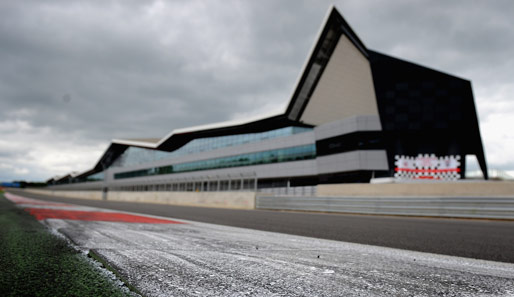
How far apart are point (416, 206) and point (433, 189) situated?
5459 mm

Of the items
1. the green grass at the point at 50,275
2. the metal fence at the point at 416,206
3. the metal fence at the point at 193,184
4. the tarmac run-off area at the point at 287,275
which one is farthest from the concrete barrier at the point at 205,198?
the green grass at the point at 50,275

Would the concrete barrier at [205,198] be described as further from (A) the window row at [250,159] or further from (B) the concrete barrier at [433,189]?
(A) the window row at [250,159]

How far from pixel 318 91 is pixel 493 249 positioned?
4319 centimetres

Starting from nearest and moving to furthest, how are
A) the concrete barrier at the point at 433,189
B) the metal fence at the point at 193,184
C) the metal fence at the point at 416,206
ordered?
1. the metal fence at the point at 416,206
2. the concrete barrier at the point at 433,189
3. the metal fence at the point at 193,184

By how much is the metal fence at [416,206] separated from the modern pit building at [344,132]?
34.8ft

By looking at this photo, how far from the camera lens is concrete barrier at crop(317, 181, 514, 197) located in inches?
653

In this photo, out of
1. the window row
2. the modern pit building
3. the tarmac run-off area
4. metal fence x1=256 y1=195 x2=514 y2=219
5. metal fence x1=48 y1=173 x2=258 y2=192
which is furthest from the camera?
the window row

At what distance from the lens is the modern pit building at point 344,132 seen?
3241 cm

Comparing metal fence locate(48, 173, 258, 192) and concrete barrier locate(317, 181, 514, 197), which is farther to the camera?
metal fence locate(48, 173, 258, 192)

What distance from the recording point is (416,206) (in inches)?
593

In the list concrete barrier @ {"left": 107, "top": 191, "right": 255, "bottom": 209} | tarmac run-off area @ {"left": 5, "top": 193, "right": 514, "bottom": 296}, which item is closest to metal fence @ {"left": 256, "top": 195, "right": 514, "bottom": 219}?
concrete barrier @ {"left": 107, "top": 191, "right": 255, "bottom": 209}

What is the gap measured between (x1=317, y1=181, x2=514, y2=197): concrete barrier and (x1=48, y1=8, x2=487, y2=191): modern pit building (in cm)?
940

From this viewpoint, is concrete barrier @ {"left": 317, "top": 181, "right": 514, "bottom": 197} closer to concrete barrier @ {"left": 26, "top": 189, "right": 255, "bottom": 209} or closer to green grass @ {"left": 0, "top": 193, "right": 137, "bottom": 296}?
concrete barrier @ {"left": 26, "top": 189, "right": 255, "bottom": 209}

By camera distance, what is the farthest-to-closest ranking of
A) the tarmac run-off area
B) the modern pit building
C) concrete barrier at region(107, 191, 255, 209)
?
1. the modern pit building
2. concrete barrier at region(107, 191, 255, 209)
3. the tarmac run-off area
